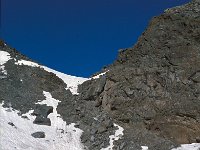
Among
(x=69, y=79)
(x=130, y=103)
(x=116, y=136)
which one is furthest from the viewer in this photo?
(x=69, y=79)

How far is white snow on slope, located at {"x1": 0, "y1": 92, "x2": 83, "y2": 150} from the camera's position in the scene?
25.2m

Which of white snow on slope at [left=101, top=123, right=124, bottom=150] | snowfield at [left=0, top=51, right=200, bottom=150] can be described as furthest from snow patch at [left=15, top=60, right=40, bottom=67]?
white snow on slope at [left=101, top=123, right=124, bottom=150]

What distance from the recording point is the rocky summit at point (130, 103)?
2736cm

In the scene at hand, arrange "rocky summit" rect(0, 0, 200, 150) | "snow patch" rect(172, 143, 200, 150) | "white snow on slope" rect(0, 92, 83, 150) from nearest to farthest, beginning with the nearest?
"white snow on slope" rect(0, 92, 83, 150) → "snow patch" rect(172, 143, 200, 150) → "rocky summit" rect(0, 0, 200, 150)

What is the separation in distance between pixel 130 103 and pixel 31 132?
338 inches

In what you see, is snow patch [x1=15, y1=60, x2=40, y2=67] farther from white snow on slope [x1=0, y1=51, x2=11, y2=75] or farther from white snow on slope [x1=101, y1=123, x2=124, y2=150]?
white snow on slope [x1=101, y1=123, x2=124, y2=150]

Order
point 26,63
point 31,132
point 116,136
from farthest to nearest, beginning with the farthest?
point 26,63
point 116,136
point 31,132

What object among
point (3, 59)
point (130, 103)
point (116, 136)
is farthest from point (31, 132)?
point (3, 59)

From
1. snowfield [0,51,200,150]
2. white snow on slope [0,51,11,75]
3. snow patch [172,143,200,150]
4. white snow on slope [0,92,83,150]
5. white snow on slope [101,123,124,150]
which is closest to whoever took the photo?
white snow on slope [0,92,83,150]

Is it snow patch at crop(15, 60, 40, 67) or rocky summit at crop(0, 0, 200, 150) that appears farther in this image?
snow patch at crop(15, 60, 40, 67)

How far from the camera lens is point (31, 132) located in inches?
1089

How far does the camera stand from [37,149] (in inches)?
991

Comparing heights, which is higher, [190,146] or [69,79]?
[69,79]

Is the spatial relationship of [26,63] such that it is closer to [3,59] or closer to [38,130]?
[3,59]
